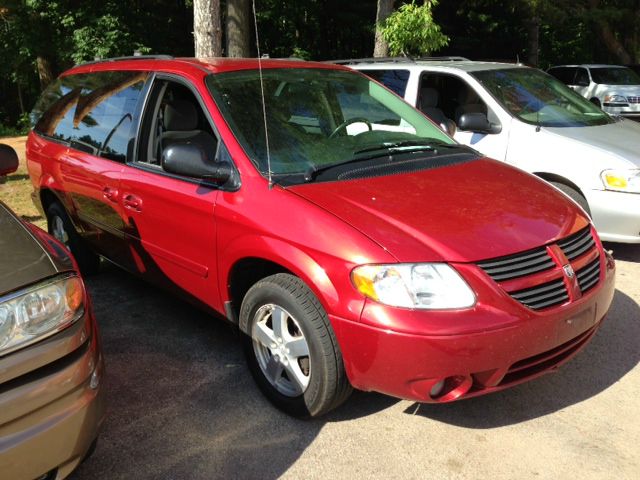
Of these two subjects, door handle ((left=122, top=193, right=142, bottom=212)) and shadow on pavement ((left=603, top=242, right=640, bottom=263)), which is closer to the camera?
door handle ((left=122, top=193, right=142, bottom=212))

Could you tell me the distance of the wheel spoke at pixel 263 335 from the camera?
319cm

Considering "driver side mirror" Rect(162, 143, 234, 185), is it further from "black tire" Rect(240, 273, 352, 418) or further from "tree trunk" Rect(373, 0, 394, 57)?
"tree trunk" Rect(373, 0, 394, 57)

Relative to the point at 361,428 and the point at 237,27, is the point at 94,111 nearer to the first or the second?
the point at 361,428

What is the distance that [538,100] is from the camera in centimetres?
631

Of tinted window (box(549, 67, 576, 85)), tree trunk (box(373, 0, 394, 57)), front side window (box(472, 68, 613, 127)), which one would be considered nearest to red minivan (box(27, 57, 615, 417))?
front side window (box(472, 68, 613, 127))

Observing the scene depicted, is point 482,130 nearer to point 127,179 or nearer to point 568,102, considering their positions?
point 568,102

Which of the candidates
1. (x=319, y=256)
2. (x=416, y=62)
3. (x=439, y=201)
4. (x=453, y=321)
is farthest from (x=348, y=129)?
(x=416, y=62)

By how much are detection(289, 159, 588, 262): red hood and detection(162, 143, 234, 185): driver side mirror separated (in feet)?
1.43

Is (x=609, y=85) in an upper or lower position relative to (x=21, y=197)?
upper

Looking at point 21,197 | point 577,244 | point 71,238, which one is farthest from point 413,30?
point 577,244

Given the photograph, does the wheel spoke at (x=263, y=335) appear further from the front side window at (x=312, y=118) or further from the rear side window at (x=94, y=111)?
the rear side window at (x=94, y=111)

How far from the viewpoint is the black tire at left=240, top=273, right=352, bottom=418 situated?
284 cm

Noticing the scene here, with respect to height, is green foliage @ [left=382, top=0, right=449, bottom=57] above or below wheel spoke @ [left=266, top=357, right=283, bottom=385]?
above

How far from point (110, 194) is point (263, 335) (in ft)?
5.29
